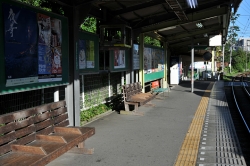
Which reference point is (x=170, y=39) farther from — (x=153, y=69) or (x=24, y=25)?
(x=24, y=25)

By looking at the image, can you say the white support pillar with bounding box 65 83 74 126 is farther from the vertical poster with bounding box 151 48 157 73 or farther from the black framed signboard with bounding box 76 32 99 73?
the vertical poster with bounding box 151 48 157 73

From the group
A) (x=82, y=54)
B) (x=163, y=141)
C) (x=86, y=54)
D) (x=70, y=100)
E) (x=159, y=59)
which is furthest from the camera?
(x=159, y=59)

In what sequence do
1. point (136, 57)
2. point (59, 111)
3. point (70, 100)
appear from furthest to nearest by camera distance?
point (136, 57) < point (70, 100) < point (59, 111)

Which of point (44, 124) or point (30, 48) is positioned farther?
point (30, 48)

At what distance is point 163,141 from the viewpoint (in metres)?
6.00

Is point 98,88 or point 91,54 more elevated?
point 91,54

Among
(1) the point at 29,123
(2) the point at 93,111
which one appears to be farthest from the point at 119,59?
(1) the point at 29,123

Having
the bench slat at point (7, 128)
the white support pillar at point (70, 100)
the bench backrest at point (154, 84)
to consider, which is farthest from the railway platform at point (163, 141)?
the bench backrest at point (154, 84)

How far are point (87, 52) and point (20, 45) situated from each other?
9.28 feet

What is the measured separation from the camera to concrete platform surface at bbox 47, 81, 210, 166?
4.81 m

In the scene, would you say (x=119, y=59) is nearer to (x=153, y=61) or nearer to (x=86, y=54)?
(x=86, y=54)

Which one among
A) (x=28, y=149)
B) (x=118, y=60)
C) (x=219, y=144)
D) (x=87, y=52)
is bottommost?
(x=219, y=144)

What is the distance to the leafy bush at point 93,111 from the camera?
7.94 m

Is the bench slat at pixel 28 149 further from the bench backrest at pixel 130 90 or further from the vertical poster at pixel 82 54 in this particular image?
the bench backrest at pixel 130 90
